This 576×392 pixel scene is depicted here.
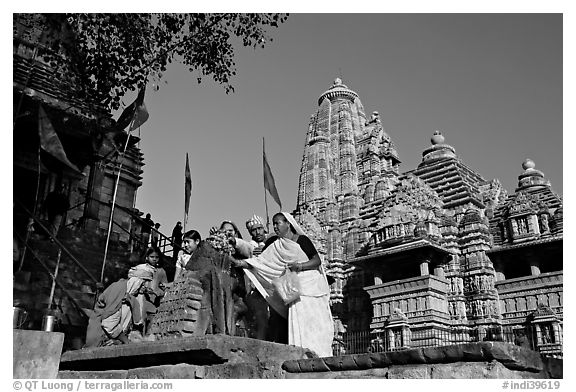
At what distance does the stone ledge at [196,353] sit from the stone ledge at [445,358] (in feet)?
1.92

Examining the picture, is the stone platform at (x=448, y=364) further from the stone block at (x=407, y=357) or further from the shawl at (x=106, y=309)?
the shawl at (x=106, y=309)

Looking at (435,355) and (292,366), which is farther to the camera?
(292,366)

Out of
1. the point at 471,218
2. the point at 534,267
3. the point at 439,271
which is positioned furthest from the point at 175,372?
the point at 471,218

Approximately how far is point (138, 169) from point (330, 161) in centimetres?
1705

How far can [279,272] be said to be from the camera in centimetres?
547

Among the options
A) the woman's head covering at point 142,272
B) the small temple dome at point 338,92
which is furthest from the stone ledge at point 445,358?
the small temple dome at point 338,92

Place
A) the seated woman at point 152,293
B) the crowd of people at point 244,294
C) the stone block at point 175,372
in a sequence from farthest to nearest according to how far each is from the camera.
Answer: the seated woman at point 152,293
the crowd of people at point 244,294
the stone block at point 175,372

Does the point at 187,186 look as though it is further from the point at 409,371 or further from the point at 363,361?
the point at 409,371

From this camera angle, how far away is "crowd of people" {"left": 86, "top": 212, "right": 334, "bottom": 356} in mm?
5160

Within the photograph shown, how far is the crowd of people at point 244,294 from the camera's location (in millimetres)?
5160

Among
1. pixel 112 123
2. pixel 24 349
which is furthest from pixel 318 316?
pixel 112 123

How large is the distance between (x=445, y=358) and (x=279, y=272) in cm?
239

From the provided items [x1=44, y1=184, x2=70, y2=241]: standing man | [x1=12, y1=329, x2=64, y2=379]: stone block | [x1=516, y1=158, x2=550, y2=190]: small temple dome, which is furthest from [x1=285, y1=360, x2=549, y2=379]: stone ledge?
[x1=516, y1=158, x2=550, y2=190]: small temple dome

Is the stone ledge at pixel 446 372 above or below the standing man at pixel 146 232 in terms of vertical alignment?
below
